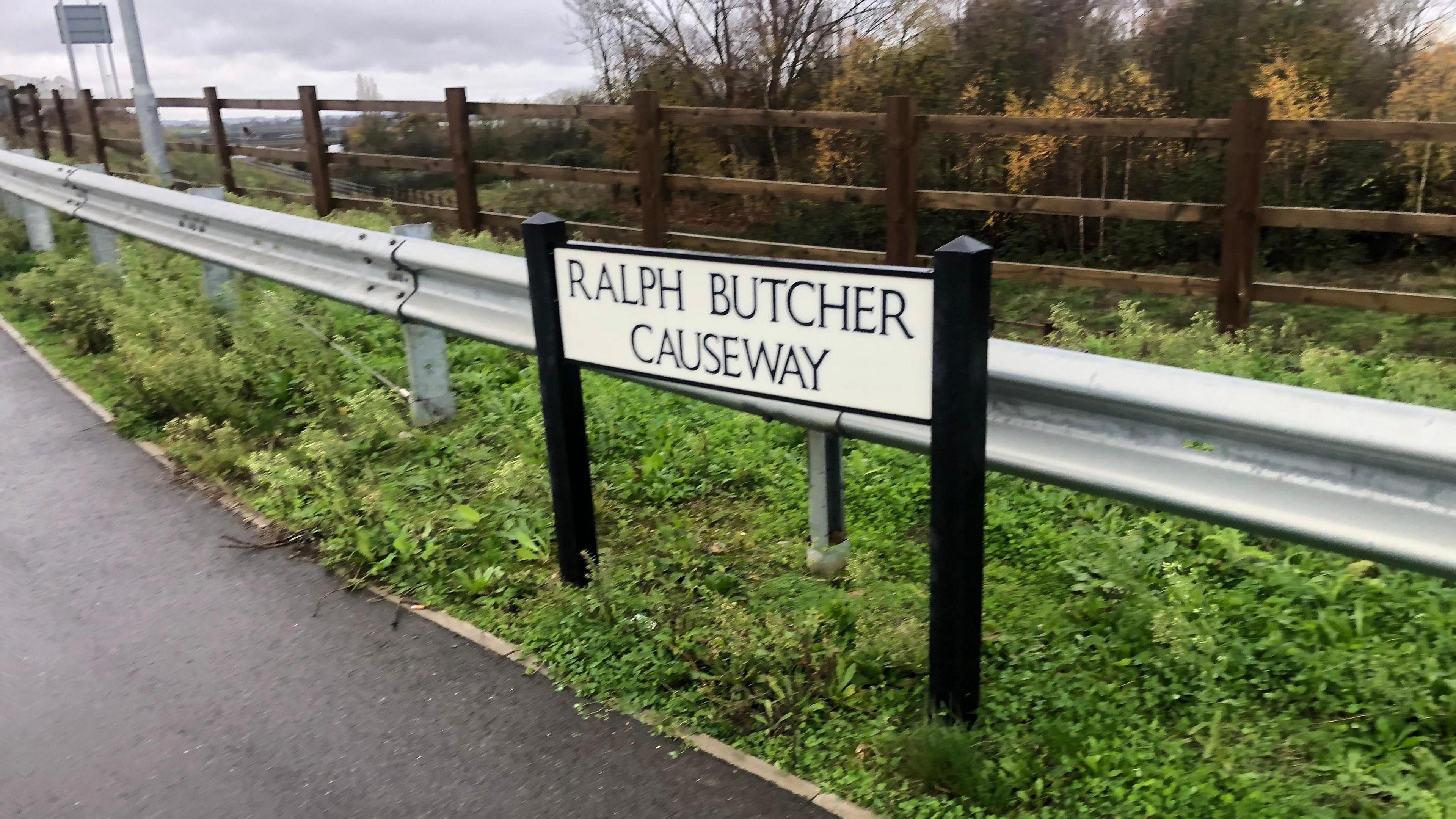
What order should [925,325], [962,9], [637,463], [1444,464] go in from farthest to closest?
[962,9], [637,463], [925,325], [1444,464]

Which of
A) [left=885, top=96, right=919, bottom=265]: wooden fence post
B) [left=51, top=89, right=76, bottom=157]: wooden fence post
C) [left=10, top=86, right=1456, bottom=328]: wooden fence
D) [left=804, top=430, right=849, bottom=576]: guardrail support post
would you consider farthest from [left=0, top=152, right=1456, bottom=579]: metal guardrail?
[left=51, top=89, right=76, bottom=157]: wooden fence post

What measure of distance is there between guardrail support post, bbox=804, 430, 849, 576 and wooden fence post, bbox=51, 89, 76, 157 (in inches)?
868

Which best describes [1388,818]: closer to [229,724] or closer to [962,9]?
[229,724]

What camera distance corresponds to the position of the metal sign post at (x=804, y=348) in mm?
2521

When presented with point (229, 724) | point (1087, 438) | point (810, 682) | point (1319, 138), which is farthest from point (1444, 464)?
point (1319, 138)

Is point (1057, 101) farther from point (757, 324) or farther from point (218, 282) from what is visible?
point (757, 324)

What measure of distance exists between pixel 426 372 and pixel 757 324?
259 cm

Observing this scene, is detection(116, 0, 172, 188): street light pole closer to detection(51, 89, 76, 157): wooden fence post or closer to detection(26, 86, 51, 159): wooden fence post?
detection(51, 89, 76, 157): wooden fence post

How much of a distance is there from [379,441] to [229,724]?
2.06m

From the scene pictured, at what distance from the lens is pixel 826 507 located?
11.6ft

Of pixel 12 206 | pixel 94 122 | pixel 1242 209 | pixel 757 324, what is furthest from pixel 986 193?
pixel 94 122

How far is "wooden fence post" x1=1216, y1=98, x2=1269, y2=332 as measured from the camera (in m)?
6.67

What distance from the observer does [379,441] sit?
4918 mm

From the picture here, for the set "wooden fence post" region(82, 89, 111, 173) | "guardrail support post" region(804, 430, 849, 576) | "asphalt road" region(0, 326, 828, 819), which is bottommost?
"asphalt road" region(0, 326, 828, 819)
